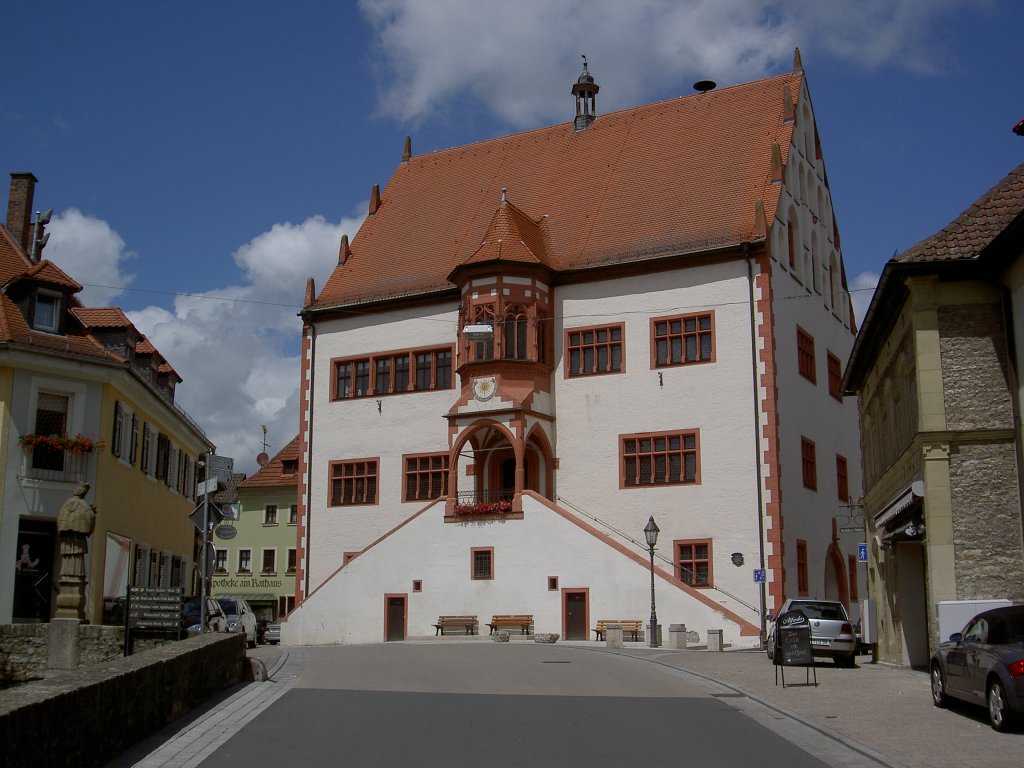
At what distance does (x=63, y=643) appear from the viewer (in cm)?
2472

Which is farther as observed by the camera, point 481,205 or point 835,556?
point 481,205

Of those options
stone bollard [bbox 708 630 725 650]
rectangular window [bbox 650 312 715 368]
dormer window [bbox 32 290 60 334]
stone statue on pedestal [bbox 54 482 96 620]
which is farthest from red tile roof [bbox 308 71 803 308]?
stone statue on pedestal [bbox 54 482 96 620]

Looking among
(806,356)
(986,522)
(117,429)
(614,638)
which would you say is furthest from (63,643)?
(806,356)

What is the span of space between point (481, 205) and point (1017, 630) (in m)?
36.1

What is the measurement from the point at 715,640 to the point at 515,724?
1799cm

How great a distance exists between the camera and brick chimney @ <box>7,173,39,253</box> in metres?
39.3

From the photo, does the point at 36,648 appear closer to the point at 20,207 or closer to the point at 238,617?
the point at 238,617

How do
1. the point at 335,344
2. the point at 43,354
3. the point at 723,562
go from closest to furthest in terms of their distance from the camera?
the point at 43,354 < the point at 723,562 < the point at 335,344

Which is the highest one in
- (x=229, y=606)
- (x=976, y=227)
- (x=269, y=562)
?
(x=976, y=227)

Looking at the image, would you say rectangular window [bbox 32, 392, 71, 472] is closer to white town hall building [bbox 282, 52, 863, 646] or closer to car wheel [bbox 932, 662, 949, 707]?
white town hall building [bbox 282, 52, 863, 646]

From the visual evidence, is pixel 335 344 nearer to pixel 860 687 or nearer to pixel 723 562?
pixel 723 562

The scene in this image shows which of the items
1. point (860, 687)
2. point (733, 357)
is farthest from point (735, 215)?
point (860, 687)

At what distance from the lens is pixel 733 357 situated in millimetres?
38438

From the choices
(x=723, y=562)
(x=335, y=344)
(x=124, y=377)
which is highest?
(x=335, y=344)
